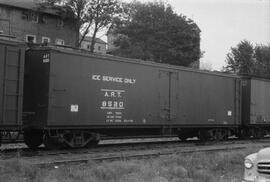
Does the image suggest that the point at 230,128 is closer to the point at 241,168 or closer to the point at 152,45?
the point at 241,168

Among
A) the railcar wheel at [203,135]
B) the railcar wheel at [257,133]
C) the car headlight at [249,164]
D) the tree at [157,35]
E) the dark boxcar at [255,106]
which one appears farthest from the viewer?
the tree at [157,35]

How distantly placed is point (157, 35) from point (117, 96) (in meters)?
39.8

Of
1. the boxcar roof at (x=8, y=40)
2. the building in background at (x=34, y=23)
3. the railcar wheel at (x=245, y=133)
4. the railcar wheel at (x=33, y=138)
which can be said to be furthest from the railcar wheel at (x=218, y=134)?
the building in background at (x=34, y=23)

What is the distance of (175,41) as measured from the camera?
181 ft

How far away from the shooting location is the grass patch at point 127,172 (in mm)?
8812

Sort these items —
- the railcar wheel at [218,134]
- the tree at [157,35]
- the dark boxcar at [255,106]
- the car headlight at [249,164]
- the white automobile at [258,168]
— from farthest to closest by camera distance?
1. the tree at [157,35]
2. the dark boxcar at [255,106]
3. the railcar wheel at [218,134]
4. the car headlight at [249,164]
5. the white automobile at [258,168]

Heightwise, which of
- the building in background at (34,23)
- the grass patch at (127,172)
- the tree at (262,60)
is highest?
the building in background at (34,23)

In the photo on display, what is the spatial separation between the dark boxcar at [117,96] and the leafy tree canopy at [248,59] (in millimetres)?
40799

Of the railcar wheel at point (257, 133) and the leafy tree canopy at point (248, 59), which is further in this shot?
the leafy tree canopy at point (248, 59)

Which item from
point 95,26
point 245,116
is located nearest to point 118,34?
point 95,26

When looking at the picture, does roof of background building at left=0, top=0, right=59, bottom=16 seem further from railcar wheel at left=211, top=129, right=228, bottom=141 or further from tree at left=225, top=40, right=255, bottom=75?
railcar wheel at left=211, top=129, right=228, bottom=141

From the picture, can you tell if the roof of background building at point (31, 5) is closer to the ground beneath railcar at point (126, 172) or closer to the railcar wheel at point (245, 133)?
the railcar wheel at point (245, 133)

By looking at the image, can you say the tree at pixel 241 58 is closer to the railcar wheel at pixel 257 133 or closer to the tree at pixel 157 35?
the tree at pixel 157 35

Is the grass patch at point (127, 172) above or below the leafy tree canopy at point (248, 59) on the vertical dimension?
below
